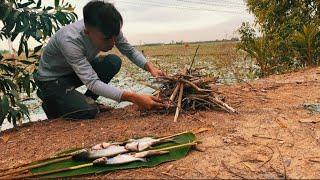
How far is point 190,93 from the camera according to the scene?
13.4 feet

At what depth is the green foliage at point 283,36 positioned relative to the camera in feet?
27.8

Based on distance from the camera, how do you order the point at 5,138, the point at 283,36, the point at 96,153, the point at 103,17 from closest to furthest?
1. the point at 96,153
2. the point at 103,17
3. the point at 5,138
4. the point at 283,36

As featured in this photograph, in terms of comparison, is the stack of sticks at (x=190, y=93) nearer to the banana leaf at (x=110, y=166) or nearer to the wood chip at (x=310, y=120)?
the wood chip at (x=310, y=120)

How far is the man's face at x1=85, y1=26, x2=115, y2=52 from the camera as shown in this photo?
3637mm

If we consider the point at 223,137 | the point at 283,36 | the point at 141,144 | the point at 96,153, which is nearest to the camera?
the point at 96,153

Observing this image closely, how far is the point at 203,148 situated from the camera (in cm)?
302

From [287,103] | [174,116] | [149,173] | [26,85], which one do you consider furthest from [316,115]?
[26,85]

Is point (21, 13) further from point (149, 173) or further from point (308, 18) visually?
point (308, 18)

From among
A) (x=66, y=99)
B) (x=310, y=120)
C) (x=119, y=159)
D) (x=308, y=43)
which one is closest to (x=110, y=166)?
(x=119, y=159)

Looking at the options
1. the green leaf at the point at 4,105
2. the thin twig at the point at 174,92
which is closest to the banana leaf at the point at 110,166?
the thin twig at the point at 174,92

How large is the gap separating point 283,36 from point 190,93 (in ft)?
17.5

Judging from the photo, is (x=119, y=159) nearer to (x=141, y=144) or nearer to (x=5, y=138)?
(x=141, y=144)

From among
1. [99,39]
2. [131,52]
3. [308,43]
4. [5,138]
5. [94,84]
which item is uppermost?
[99,39]

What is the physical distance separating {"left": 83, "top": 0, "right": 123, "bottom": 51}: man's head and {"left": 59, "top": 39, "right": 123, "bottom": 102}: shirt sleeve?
0.20 metres
